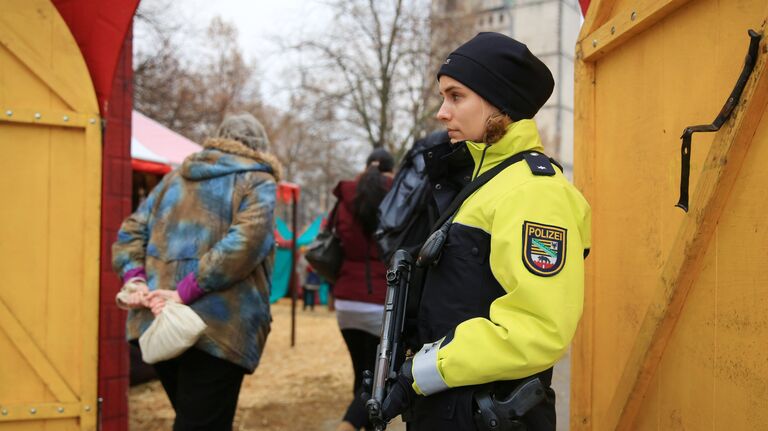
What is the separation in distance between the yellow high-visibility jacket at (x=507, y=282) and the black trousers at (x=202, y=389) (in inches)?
63.5

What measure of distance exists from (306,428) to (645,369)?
13.6 feet

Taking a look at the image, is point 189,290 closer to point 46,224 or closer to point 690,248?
point 46,224

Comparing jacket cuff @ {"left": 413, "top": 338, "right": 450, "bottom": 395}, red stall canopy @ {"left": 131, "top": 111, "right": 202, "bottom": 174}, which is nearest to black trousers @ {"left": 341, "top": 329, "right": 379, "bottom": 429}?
jacket cuff @ {"left": 413, "top": 338, "right": 450, "bottom": 395}

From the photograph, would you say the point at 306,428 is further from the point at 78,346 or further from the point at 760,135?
the point at 760,135

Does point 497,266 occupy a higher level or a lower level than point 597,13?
lower

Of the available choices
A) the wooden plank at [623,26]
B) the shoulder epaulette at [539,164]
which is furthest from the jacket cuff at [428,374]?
the wooden plank at [623,26]

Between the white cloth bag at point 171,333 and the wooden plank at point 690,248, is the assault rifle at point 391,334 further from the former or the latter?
the white cloth bag at point 171,333

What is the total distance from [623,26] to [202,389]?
2.38m

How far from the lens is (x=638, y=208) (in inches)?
96.0

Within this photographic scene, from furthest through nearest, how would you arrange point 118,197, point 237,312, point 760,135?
point 118,197
point 237,312
point 760,135

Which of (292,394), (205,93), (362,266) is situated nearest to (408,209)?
(362,266)

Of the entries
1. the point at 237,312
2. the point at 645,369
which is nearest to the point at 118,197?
the point at 237,312

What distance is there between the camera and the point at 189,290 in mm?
3234

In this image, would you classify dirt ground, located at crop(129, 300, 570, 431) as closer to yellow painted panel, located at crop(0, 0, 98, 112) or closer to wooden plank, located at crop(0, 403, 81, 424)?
wooden plank, located at crop(0, 403, 81, 424)
